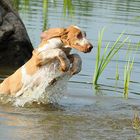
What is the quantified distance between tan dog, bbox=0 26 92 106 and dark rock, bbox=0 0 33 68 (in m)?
→ 3.10

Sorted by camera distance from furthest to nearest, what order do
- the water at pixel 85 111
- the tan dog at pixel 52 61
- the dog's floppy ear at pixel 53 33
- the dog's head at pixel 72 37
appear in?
the dog's floppy ear at pixel 53 33
the tan dog at pixel 52 61
the dog's head at pixel 72 37
the water at pixel 85 111

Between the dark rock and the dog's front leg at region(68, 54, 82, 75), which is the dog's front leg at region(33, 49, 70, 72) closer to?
the dog's front leg at region(68, 54, 82, 75)

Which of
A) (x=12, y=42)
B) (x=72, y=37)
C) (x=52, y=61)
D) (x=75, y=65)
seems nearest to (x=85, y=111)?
(x=75, y=65)

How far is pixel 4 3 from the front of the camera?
1193 centimetres

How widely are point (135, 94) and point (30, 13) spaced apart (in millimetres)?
8139

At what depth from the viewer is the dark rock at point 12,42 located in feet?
37.8

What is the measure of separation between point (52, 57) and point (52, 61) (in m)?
0.13

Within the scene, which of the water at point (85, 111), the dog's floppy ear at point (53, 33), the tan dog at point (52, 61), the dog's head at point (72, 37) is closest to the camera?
the water at point (85, 111)

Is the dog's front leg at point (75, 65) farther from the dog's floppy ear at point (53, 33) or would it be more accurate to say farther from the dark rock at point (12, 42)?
the dark rock at point (12, 42)

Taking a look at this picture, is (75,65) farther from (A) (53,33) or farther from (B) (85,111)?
(B) (85,111)

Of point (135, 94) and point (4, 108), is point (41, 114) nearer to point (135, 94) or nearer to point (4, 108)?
point (4, 108)

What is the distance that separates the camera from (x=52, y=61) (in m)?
8.15

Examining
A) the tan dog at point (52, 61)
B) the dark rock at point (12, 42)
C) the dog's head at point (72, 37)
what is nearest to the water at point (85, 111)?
the tan dog at point (52, 61)

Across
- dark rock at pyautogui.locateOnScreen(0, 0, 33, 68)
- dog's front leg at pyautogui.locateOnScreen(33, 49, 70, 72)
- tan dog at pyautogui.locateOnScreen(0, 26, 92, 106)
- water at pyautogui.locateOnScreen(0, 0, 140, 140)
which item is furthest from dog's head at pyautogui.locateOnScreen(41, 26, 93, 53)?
dark rock at pyautogui.locateOnScreen(0, 0, 33, 68)
